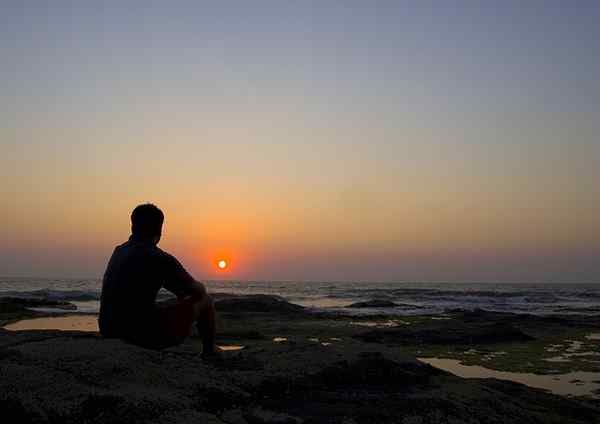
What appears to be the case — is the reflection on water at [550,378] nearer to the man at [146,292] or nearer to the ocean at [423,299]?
the man at [146,292]

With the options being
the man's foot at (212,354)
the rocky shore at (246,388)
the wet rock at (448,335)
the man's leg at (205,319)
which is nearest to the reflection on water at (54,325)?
the wet rock at (448,335)

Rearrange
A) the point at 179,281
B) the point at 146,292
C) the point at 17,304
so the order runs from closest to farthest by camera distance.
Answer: the point at 146,292 < the point at 179,281 < the point at 17,304

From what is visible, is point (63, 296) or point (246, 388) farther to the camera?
point (63, 296)

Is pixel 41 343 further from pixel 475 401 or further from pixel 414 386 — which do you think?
pixel 475 401

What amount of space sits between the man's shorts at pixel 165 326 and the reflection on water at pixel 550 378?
5.77 m

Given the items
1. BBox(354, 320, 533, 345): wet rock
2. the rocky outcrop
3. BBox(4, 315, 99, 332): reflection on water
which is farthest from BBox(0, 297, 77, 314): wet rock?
the rocky outcrop

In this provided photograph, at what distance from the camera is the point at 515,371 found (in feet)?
33.1

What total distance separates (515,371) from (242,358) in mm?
6604

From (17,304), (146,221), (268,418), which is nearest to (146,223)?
(146,221)

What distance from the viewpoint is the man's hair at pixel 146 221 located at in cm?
537

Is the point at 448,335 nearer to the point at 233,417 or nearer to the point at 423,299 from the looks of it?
the point at 233,417

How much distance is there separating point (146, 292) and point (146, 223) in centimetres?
67

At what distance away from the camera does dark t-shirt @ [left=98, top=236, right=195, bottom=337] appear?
5.15 metres

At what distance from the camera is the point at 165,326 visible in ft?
17.2
